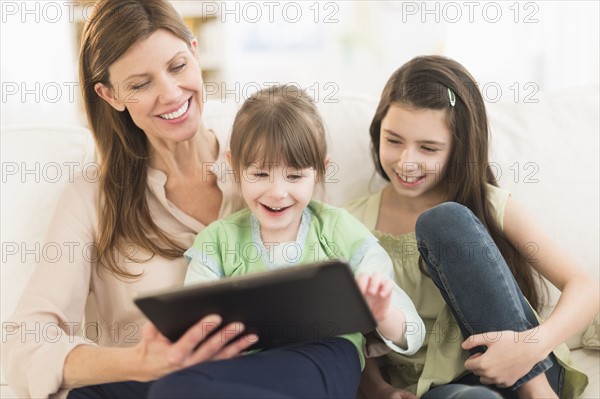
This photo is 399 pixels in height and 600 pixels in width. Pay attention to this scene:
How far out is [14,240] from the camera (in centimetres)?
162

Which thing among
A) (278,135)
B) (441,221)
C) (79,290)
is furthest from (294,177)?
(79,290)

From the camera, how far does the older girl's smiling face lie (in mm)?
1470

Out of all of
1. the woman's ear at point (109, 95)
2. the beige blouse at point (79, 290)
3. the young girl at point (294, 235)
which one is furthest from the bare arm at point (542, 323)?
the woman's ear at point (109, 95)

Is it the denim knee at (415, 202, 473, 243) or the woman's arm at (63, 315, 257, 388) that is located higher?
the denim knee at (415, 202, 473, 243)

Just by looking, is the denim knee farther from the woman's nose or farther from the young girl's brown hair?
the woman's nose

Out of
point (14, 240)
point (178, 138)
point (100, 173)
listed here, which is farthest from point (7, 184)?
point (178, 138)

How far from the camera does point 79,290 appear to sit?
1.48 m

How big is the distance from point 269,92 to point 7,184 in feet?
2.12

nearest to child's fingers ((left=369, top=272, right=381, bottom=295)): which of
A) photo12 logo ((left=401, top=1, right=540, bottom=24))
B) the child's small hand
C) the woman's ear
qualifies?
the child's small hand

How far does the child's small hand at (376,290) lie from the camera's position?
116cm

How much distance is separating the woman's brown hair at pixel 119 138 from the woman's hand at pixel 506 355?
623mm

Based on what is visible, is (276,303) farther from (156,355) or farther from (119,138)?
(119,138)

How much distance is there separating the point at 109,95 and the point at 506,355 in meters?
0.93

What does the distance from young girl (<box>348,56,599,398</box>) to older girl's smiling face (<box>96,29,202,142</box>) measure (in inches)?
16.2
